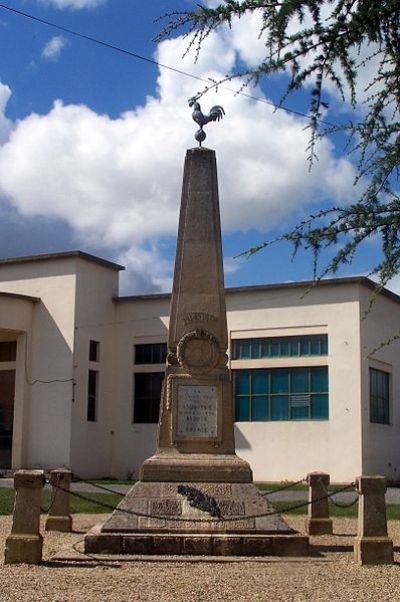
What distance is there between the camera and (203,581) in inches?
353

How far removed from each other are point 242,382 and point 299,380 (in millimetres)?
2238

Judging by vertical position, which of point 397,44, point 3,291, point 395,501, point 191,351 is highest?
point 3,291

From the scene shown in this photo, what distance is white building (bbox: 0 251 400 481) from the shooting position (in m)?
32.0

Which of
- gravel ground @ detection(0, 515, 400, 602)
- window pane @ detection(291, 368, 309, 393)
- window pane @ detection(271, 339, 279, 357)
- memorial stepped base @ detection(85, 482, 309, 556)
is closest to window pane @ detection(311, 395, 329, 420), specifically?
window pane @ detection(291, 368, 309, 393)

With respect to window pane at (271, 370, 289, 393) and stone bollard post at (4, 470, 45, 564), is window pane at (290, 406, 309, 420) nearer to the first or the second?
window pane at (271, 370, 289, 393)

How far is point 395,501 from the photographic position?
74.8 feet

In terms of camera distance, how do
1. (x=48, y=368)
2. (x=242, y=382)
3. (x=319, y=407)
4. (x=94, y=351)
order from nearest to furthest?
(x=319, y=407)
(x=242, y=382)
(x=48, y=368)
(x=94, y=351)

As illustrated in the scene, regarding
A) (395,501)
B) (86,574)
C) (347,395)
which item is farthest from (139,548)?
(347,395)

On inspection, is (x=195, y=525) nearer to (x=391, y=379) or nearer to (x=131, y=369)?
(x=391, y=379)

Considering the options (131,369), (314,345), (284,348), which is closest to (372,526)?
(314,345)

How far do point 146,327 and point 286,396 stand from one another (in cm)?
706

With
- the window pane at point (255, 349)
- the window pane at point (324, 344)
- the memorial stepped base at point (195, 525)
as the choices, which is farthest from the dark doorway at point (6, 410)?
the memorial stepped base at point (195, 525)

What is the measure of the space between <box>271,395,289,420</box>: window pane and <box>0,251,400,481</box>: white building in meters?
0.04

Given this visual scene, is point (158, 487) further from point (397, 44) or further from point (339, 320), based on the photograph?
point (339, 320)
